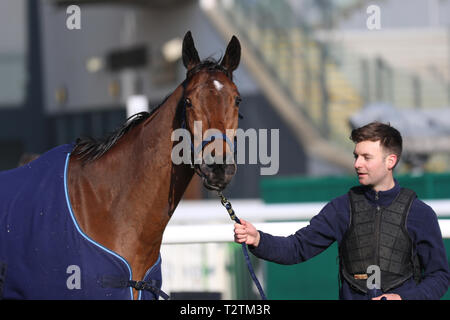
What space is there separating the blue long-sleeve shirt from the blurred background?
1.64 m

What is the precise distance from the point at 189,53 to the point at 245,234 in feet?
2.64

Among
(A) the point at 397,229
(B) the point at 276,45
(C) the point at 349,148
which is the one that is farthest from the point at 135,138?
(B) the point at 276,45

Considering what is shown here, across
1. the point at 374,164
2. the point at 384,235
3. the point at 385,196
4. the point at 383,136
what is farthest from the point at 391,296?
the point at 383,136

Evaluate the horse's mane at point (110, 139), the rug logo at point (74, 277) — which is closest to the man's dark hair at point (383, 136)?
the horse's mane at point (110, 139)

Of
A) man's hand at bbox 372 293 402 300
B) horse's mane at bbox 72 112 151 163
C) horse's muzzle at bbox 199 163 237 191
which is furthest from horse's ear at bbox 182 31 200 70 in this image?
man's hand at bbox 372 293 402 300

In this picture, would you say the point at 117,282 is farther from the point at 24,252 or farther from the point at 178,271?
the point at 178,271

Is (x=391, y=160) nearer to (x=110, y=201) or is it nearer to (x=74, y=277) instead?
(x=110, y=201)

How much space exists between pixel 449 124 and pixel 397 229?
9142mm

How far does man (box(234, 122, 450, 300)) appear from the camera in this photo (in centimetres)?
258

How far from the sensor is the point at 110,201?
285 centimetres

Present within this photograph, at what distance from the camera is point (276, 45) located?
40.2 ft

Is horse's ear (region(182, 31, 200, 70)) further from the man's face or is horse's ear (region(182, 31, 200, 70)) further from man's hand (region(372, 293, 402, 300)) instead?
man's hand (region(372, 293, 402, 300))

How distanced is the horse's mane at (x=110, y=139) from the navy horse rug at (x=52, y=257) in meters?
0.21

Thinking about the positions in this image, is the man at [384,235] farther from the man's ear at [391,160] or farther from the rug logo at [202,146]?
the rug logo at [202,146]
